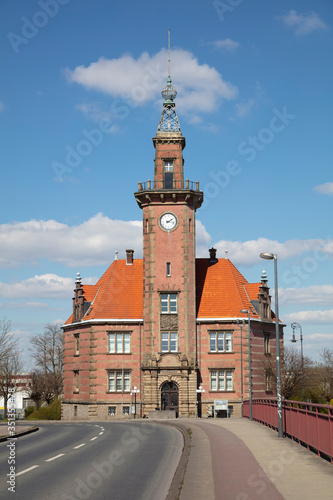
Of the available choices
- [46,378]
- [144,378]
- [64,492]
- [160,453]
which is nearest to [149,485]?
[64,492]

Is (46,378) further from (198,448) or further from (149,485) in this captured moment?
(149,485)

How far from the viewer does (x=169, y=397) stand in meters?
57.3

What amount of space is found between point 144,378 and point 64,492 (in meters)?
45.8

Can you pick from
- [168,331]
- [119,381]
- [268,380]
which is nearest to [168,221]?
[168,331]

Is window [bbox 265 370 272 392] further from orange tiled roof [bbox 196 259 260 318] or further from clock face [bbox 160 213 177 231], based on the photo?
clock face [bbox 160 213 177 231]

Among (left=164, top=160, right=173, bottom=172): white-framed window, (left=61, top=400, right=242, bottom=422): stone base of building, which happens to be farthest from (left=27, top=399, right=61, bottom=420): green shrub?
(left=164, top=160, right=173, bottom=172): white-framed window

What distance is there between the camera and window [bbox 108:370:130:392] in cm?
5928

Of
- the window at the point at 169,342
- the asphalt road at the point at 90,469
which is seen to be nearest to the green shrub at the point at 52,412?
the window at the point at 169,342

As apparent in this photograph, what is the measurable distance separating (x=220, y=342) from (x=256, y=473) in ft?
→ 149

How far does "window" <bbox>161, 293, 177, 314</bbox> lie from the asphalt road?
33.7 m

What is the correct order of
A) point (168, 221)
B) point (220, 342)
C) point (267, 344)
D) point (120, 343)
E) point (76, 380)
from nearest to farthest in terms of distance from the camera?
point (220, 342)
point (168, 221)
point (120, 343)
point (76, 380)
point (267, 344)

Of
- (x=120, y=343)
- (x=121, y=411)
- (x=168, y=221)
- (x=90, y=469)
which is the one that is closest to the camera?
(x=90, y=469)

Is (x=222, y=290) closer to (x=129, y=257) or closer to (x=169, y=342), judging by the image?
(x=169, y=342)

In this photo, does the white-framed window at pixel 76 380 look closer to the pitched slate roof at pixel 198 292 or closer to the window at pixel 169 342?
the pitched slate roof at pixel 198 292
